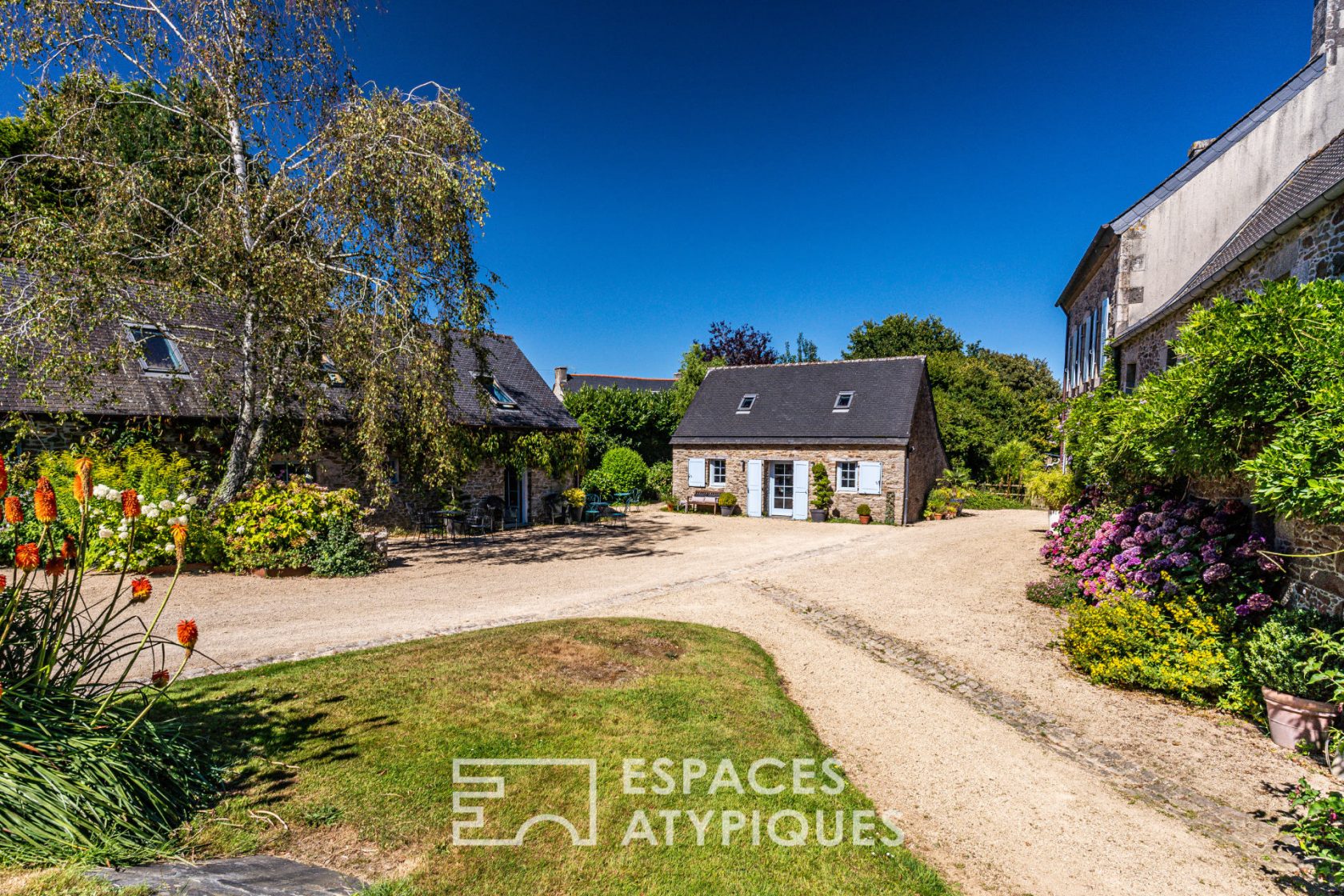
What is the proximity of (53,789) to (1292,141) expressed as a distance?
16.6 metres

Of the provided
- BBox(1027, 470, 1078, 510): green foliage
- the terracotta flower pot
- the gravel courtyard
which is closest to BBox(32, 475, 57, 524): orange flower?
the gravel courtyard

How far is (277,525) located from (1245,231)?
16.1 metres

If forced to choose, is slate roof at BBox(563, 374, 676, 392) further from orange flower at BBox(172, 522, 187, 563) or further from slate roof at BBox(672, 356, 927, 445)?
orange flower at BBox(172, 522, 187, 563)

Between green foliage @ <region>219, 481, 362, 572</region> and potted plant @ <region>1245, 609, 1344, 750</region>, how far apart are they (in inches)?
483

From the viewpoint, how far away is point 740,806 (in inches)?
155

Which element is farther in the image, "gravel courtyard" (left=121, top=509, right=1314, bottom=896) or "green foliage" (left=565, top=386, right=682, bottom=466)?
"green foliage" (left=565, top=386, right=682, bottom=466)

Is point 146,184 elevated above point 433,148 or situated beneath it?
situated beneath

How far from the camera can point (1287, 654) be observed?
528 centimetres

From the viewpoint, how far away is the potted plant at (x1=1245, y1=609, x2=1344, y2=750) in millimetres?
5055

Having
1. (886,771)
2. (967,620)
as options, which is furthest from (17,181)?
(967,620)

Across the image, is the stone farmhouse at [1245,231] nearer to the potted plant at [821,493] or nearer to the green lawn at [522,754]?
the green lawn at [522,754]

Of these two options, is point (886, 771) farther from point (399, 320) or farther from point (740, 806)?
point (399, 320)

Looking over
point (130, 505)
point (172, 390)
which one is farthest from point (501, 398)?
point (130, 505)

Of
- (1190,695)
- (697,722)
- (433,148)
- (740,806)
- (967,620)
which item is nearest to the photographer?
(740,806)
